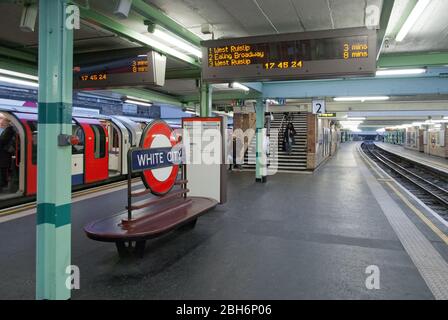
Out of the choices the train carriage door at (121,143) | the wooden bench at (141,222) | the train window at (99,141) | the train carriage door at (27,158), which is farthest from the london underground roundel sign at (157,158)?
the train carriage door at (121,143)

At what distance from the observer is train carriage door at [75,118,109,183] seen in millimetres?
8500

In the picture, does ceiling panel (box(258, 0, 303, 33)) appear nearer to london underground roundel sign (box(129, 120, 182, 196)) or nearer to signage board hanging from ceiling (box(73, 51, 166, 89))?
signage board hanging from ceiling (box(73, 51, 166, 89))

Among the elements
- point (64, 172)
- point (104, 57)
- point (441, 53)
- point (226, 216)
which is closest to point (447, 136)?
point (441, 53)

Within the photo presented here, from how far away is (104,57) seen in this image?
541cm

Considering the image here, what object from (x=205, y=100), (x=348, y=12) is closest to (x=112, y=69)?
(x=205, y=100)

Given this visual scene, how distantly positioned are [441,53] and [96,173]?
7.97 metres

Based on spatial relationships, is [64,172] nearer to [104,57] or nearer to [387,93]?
[104,57]

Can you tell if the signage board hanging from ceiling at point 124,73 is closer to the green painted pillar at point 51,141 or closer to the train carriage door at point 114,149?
the green painted pillar at point 51,141

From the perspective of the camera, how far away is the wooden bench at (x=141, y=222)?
3.42 metres

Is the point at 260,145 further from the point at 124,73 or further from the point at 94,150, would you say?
the point at 124,73

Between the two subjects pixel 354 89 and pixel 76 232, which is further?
pixel 354 89

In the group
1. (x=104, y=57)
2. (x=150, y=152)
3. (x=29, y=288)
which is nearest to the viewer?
(x=29, y=288)

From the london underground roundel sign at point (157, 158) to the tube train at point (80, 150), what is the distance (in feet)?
2.64

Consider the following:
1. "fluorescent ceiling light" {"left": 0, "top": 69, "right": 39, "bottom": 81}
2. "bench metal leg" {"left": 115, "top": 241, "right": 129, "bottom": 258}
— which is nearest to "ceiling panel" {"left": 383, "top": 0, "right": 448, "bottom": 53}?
"bench metal leg" {"left": 115, "top": 241, "right": 129, "bottom": 258}
